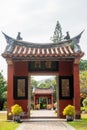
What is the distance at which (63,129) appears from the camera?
1034 cm

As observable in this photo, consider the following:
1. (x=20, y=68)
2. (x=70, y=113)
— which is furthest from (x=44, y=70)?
(x=70, y=113)

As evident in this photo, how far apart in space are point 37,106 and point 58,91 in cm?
2155

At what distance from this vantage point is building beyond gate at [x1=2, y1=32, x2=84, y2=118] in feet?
48.9

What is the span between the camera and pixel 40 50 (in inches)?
656

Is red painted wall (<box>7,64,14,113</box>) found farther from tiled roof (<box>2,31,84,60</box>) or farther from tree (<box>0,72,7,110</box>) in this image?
tree (<box>0,72,7,110</box>)

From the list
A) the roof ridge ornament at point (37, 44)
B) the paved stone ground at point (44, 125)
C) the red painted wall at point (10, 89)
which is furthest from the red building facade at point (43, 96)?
the paved stone ground at point (44, 125)

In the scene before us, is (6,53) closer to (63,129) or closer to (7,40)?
(7,40)

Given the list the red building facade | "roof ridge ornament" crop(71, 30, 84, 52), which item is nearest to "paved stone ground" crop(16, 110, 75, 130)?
"roof ridge ornament" crop(71, 30, 84, 52)

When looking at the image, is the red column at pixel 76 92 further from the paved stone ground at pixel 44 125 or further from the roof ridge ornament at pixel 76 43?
the paved stone ground at pixel 44 125

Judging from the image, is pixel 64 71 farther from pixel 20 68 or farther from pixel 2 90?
pixel 2 90

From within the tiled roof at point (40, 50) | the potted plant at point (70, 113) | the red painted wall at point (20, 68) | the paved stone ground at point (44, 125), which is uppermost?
the tiled roof at point (40, 50)

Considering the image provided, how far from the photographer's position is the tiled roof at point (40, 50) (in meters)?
14.9

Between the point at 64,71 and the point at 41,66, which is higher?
the point at 41,66

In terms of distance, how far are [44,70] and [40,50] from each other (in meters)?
1.29
